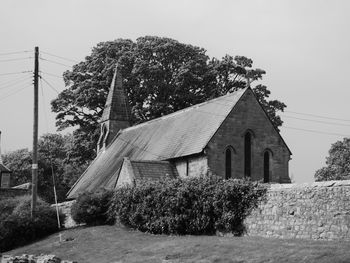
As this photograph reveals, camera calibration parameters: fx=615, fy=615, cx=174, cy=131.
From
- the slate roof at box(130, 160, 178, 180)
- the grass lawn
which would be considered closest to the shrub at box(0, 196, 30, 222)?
the grass lawn

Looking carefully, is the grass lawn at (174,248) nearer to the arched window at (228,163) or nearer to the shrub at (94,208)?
the shrub at (94,208)

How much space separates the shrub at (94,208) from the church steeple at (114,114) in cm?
1843

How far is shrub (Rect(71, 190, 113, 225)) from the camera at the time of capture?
3334cm

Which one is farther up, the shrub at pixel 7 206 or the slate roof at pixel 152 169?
the slate roof at pixel 152 169

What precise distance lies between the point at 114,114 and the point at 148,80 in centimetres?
450

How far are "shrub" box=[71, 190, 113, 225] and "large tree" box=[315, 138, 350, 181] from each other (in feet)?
74.6

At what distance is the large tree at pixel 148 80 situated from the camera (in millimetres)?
53781

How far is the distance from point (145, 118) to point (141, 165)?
22.3m

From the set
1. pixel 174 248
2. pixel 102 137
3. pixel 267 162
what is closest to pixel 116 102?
pixel 102 137

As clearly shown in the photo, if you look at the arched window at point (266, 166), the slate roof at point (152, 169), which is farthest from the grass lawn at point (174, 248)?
the arched window at point (266, 166)

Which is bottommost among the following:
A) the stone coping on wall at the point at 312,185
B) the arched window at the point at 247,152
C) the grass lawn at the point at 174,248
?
the grass lawn at the point at 174,248

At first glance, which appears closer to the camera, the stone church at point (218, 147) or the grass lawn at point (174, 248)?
the grass lawn at point (174, 248)

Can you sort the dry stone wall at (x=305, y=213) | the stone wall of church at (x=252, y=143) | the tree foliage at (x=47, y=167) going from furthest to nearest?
the tree foliage at (x=47, y=167) < the stone wall of church at (x=252, y=143) < the dry stone wall at (x=305, y=213)

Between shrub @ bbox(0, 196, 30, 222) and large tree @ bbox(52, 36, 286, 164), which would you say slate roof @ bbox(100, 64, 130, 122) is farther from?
Answer: shrub @ bbox(0, 196, 30, 222)
